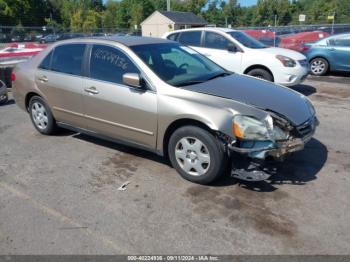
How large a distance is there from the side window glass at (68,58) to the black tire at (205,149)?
75.7 inches

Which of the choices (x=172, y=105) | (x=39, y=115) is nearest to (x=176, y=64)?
(x=172, y=105)

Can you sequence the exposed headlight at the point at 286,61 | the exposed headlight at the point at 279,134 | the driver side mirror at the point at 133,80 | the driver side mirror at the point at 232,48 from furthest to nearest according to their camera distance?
the driver side mirror at the point at 232,48 < the exposed headlight at the point at 286,61 < the driver side mirror at the point at 133,80 < the exposed headlight at the point at 279,134

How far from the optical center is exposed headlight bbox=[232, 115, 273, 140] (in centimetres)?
376

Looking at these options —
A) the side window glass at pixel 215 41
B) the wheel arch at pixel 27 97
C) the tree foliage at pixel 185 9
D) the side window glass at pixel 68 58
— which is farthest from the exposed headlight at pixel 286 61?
the tree foliage at pixel 185 9

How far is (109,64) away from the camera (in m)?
4.82

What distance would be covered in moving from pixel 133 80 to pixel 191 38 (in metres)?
5.86

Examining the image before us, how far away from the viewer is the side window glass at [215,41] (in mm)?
9239

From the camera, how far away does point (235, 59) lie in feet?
29.7

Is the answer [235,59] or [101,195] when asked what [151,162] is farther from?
[235,59]

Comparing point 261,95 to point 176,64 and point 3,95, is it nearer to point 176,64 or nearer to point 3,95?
point 176,64

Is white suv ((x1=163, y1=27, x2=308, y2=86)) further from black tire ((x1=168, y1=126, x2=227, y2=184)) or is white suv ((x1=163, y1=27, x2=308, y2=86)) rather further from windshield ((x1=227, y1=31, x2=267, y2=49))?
black tire ((x1=168, y1=126, x2=227, y2=184))

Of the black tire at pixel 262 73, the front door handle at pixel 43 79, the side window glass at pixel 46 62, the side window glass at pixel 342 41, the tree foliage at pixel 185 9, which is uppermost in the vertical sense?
the tree foliage at pixel 185 9

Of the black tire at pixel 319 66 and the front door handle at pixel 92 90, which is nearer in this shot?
the front door handle at pixel 92 90

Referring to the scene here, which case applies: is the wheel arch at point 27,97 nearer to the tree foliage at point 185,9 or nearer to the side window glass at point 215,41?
the side window glass at point 215,41
